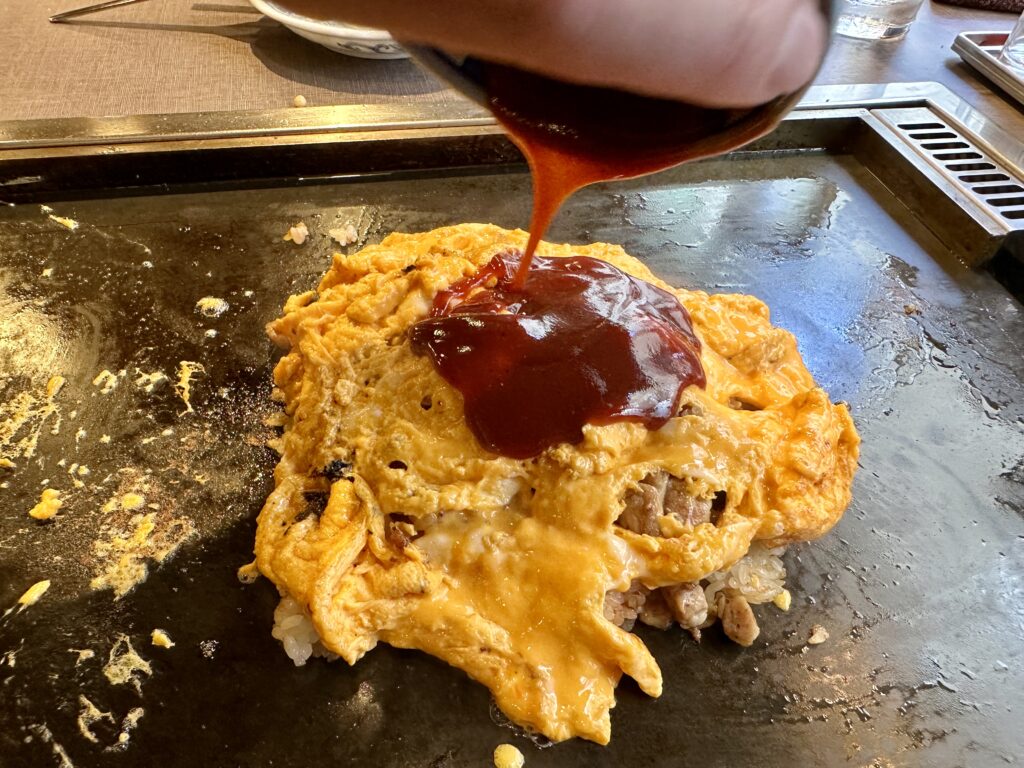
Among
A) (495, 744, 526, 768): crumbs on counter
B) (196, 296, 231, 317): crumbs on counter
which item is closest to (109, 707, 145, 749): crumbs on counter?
(495, 744, 526, 768): crumbs on counter

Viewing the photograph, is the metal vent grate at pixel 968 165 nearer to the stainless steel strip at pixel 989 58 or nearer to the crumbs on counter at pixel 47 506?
the stainless steel strip at pixel 989 58

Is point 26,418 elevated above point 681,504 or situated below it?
below

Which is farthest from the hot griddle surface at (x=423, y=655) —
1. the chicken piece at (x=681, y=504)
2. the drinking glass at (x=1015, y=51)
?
the drinking glass at (x=1015, y=51)

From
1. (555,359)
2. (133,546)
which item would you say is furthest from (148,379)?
(555,359)

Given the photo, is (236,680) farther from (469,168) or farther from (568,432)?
(469,168)

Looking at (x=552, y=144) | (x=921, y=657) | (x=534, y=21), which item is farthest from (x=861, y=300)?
(x=534, y=21)

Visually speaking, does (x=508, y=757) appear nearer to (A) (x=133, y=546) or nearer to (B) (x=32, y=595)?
(A) (x=133, y=546)
